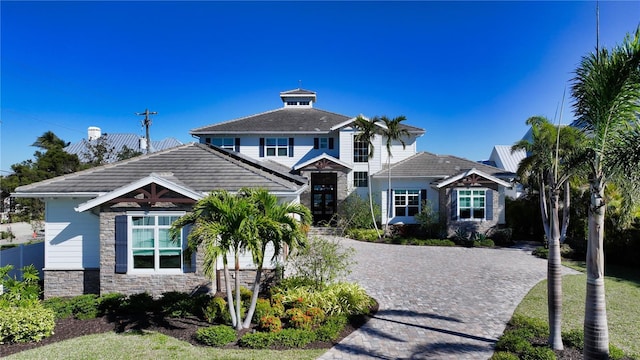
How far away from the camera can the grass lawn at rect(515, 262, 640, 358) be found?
787 centimetres

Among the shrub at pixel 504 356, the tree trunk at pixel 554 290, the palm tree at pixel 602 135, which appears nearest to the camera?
the palm tree at pixel 602 135

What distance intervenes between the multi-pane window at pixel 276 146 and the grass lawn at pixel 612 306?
19380 millimetres

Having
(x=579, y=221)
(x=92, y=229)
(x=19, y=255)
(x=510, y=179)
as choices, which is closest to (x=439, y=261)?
(x=579, y=221)

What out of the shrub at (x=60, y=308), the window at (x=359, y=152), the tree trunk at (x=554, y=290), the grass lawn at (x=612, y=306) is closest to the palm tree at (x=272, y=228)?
the shrub at (x=60, y=308)

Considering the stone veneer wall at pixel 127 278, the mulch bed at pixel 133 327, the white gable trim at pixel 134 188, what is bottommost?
the mulch bed at pixel 133 327

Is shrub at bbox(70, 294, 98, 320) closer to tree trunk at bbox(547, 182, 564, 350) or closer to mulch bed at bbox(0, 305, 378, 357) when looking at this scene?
mulch bed at bbox(0, 305, 378, 357)

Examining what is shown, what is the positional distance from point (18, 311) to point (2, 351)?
99cm

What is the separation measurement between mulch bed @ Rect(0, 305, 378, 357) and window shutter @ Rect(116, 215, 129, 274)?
165 cm

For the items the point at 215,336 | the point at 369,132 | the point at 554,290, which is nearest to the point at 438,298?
the point at 554,290

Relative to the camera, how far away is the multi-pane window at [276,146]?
2644 cm

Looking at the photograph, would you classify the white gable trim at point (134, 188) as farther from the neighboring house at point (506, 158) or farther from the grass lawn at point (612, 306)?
the neighboring house at point (506, 158)

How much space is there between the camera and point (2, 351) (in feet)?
23.9

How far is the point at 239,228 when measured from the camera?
7148 millimetres

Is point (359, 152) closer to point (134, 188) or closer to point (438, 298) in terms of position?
point (438, 298)
